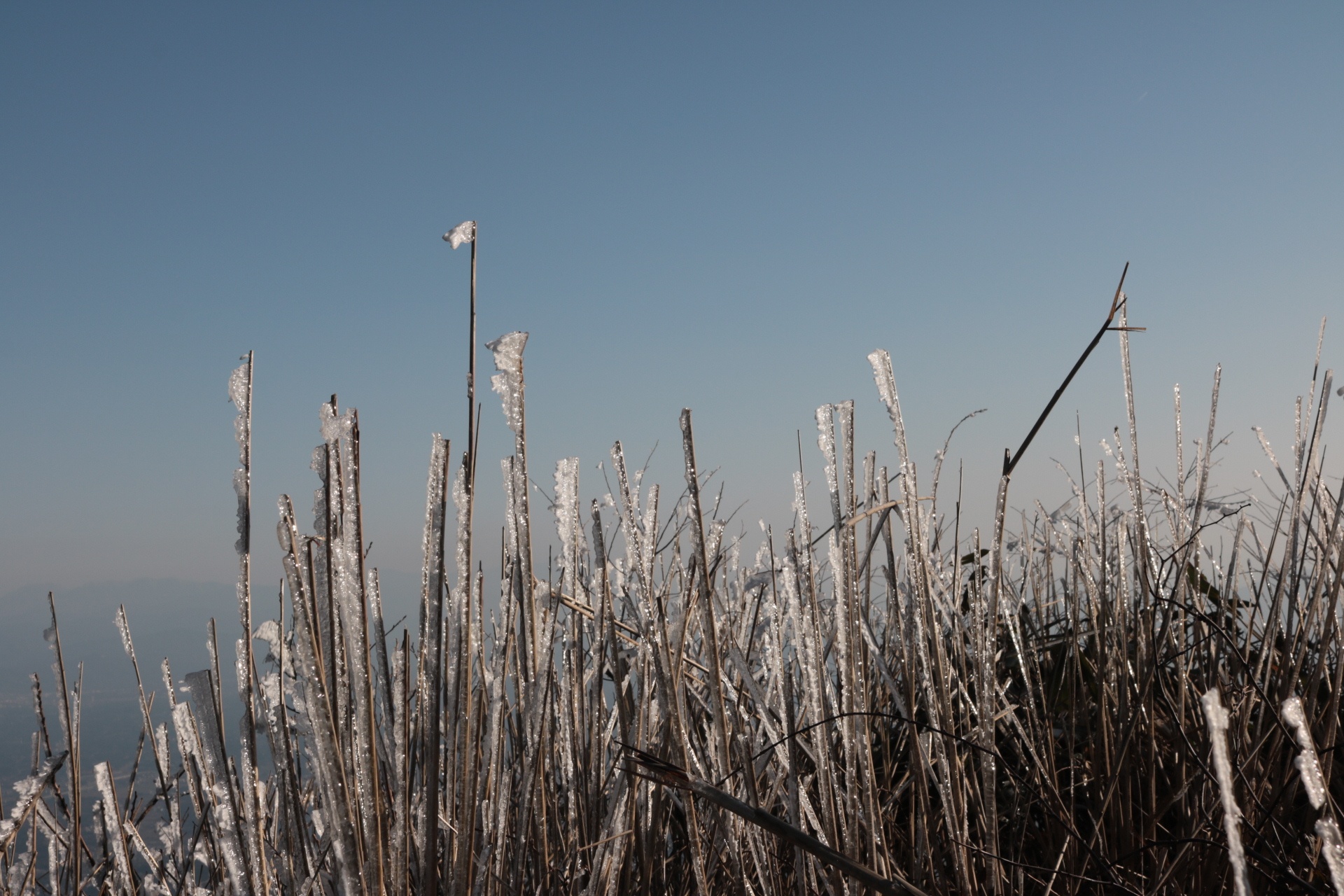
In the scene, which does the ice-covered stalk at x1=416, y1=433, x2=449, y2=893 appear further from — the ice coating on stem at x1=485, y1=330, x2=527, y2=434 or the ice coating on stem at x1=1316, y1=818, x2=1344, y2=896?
the ice coating on stem at x1=1316, y1=818, x2=1344, y2=896

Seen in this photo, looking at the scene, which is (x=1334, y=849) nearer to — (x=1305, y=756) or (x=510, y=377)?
(x=1305, y=756)

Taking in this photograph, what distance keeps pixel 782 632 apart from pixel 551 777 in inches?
14.7

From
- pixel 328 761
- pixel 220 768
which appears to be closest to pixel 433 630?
pixel 328 761

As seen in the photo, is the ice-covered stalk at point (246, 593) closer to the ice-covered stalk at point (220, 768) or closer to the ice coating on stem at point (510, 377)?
the ice-covered stalk at point (220, 768)

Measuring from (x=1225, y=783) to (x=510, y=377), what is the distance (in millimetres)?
557

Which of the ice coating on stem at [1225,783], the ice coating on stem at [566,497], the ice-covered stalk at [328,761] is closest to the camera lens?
the ice coating on stem at [1225,783]

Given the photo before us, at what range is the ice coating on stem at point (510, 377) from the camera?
71 cm

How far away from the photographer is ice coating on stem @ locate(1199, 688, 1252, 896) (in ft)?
1.16

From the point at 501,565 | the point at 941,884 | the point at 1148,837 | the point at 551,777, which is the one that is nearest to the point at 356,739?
the point at 501,565

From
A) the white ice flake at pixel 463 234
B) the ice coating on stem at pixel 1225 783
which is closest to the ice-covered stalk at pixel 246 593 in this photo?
the white ice flake at pixel 463 234

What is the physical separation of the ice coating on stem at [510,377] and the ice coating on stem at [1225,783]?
20.6 inches

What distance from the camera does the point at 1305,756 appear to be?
399 millimetres

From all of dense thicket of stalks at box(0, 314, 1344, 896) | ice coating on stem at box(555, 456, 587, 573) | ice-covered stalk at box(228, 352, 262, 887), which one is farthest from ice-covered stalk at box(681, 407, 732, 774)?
ice-covered stalk at box(228, 352, 262, 887)

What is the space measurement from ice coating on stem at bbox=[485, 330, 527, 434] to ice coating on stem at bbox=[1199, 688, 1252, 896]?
0.52 metres
